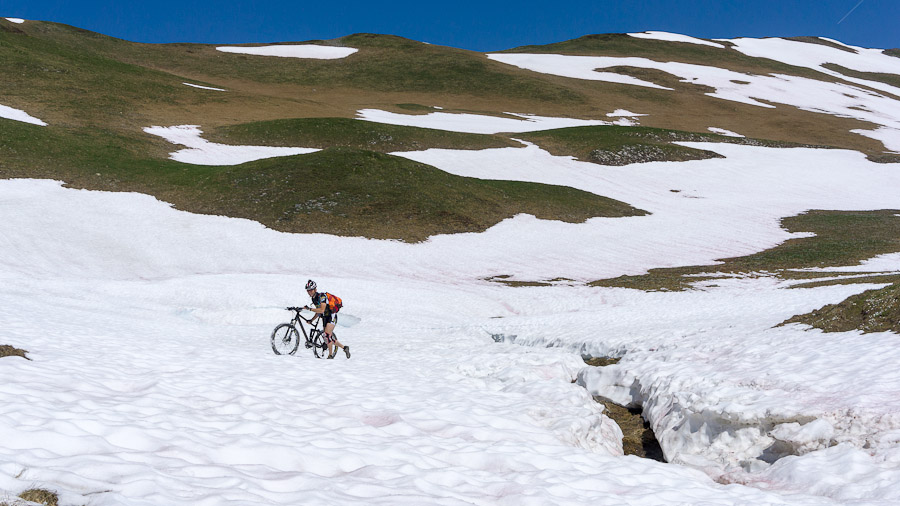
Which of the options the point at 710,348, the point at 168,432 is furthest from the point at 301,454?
the point at 710,348

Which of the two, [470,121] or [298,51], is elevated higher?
[298,51]

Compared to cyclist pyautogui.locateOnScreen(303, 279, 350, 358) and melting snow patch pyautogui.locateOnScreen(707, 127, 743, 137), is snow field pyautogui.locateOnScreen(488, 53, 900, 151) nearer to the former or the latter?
melting snow patch pyautogui.locateOnScreen(707, 127, 743, 137)

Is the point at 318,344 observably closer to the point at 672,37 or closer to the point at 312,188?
the point at 312,188

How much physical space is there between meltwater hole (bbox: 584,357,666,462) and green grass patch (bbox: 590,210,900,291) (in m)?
18.8

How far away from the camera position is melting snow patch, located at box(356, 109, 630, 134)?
274ft

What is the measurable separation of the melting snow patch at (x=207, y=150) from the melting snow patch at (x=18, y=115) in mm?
10109

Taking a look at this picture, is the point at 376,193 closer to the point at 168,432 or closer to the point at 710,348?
the point at 710,348

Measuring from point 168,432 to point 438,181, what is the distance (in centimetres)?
4732

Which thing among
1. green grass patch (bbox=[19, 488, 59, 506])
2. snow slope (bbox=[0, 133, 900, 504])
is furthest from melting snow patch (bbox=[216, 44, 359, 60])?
green grass patch (bbox=[19, 488, 59, 506])

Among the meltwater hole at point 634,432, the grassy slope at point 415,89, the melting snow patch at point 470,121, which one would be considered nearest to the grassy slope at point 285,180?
the melting snow patch at point 470,121

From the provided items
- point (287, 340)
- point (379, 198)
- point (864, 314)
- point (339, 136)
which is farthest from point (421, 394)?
point (339, 136)

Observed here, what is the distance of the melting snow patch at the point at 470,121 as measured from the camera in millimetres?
83375

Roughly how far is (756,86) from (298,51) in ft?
343

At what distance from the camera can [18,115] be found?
196 ft
